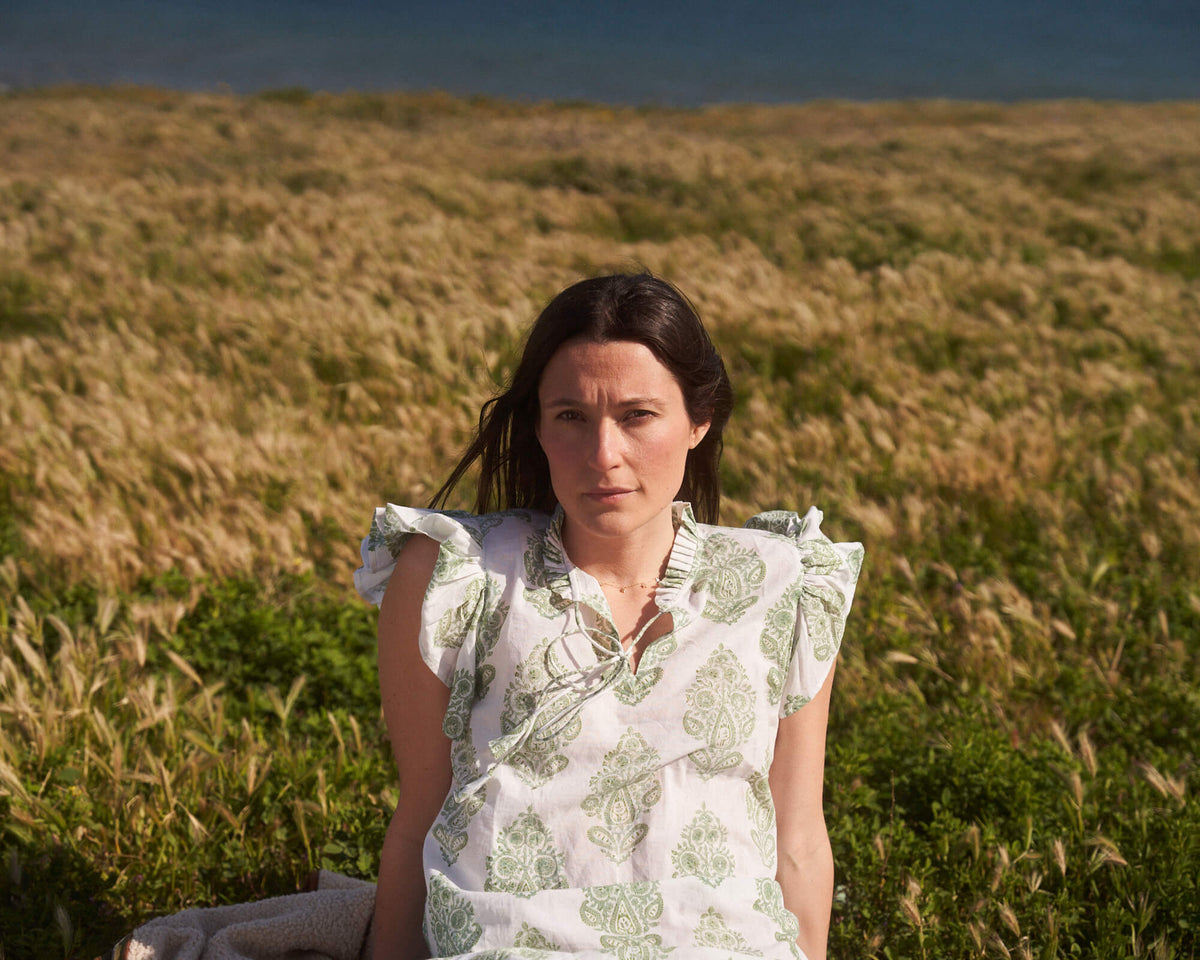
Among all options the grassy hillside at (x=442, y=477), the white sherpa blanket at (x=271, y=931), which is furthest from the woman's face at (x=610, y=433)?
the grassy hillside at (x=442, y=477)

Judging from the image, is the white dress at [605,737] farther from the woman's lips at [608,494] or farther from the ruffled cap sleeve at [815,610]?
the woman's lips at [608,494]

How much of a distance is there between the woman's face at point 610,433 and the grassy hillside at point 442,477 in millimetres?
1372

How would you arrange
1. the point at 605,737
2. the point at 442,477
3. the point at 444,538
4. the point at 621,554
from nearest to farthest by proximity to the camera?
the point at 605,737, the point at 444,538, the point at 621,554, the point at 442,477

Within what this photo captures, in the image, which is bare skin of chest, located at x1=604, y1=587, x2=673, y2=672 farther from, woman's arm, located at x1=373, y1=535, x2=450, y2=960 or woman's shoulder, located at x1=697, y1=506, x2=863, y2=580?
woman's arm, located at x1=373, y1=535, x2=450, y2=960

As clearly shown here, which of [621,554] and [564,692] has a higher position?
[621,554]

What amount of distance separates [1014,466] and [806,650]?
4.13m

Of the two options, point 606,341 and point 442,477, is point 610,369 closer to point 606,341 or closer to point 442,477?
point 606,341

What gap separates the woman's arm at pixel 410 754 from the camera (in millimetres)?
2088

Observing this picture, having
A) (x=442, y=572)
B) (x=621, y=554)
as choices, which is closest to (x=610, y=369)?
(x=621, y=554)

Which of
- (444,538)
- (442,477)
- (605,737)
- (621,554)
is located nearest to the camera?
(605,737)

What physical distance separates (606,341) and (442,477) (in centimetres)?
382

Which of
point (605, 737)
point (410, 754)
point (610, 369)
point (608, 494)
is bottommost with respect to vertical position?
point (410, 754)

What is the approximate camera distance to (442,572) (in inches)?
81.7

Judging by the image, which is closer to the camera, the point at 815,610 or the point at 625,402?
the point at 625,402
